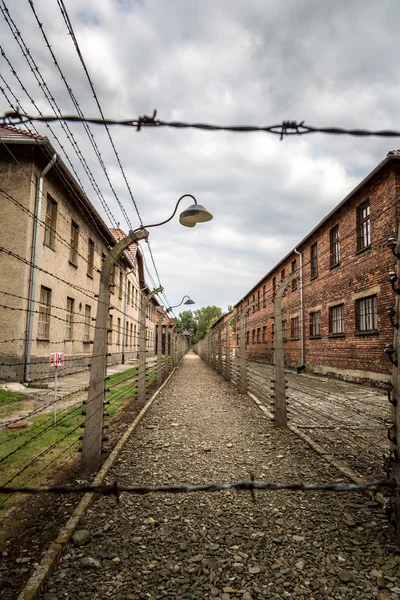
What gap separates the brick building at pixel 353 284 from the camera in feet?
36.1

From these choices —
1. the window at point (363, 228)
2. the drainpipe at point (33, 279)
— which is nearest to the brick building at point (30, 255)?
the drainpipe at point (33, 279)

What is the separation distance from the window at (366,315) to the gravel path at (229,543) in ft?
28.7

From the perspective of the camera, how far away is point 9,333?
422 inches

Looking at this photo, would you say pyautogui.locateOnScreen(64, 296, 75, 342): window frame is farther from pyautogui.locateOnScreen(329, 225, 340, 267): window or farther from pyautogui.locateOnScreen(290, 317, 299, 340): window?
pyautogui.locateOnScreen(290, 317, 299, 340): window

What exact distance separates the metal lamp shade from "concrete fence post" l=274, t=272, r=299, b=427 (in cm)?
175

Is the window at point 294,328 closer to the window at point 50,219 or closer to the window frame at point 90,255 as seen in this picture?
the window frame at point 90,255

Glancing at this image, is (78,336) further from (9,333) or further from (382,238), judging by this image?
(382,238)

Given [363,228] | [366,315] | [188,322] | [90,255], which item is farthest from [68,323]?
[188,322]

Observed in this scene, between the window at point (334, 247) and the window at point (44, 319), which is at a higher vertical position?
the window at point (334, 247)

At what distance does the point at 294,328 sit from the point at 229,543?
60.3 ft

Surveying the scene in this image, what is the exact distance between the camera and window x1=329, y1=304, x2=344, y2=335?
14.3 m

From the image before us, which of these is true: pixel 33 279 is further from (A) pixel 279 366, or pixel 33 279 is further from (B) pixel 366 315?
(B) pixel 366 315

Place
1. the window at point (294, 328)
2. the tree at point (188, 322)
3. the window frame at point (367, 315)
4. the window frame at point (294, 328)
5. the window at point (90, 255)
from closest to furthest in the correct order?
1. the window frame at point (367, 315)
2. the window at point (90, 255)
3. the window frame at point (294, 328)
4. the window at point (294, 328)
5. the tree at point (188, 322)

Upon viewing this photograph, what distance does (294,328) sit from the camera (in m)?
20.4
